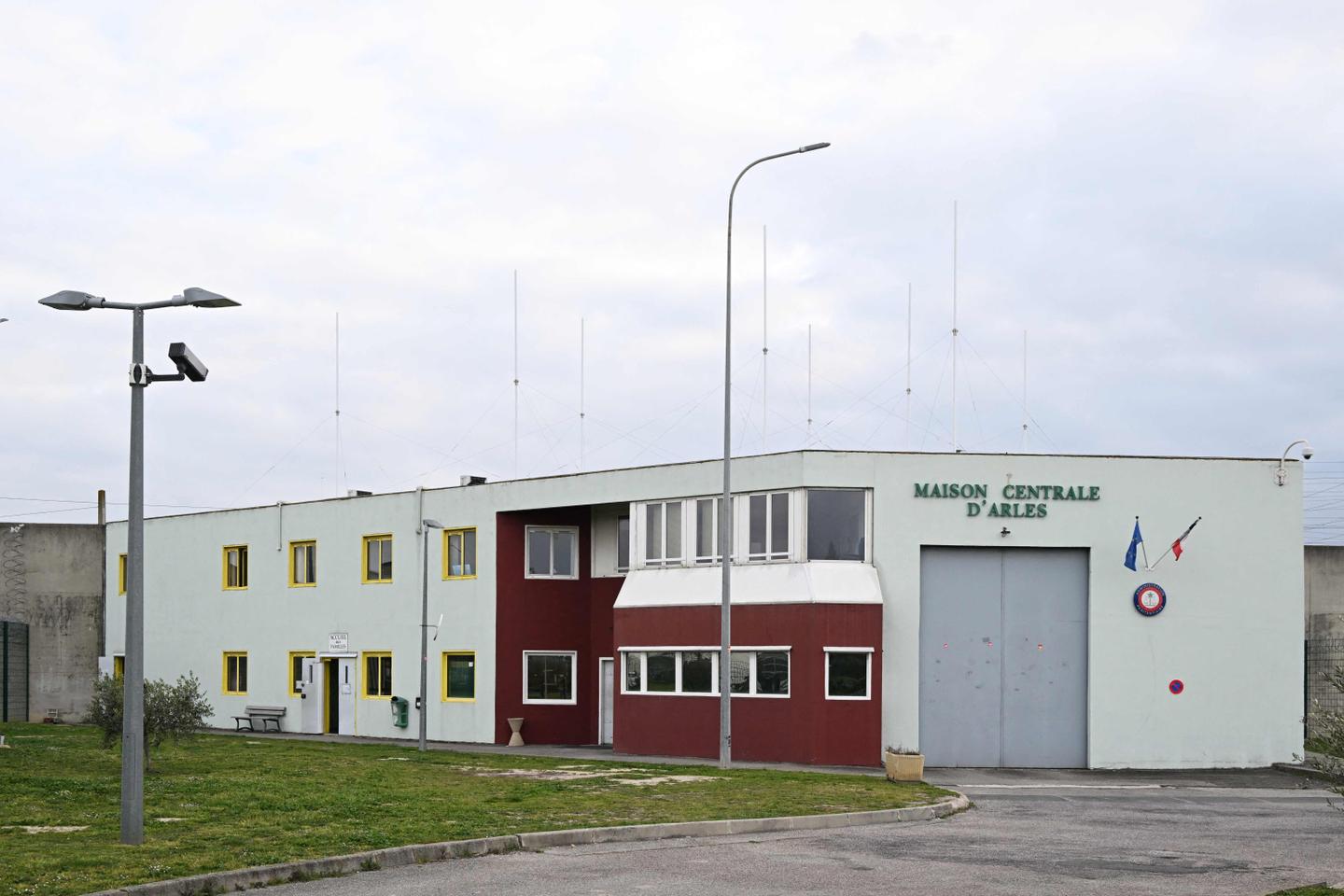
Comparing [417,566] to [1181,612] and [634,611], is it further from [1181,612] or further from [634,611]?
[1181,612]

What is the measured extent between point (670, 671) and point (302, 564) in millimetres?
15365

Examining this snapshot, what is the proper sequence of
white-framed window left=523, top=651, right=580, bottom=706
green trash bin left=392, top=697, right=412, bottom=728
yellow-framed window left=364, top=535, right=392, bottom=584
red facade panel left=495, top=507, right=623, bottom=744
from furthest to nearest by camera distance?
yellow-framed window left=364, top=535, right=392, bottom=584
green trash bin left=392, top=697, right=412, bottom=728
white-framed window left=523, top=651, right=580, bottom=706
red facade panel left=495, top=507, right=623, bottom=744

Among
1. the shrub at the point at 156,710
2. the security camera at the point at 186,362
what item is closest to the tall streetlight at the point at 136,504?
the security camera at the point at 186,362

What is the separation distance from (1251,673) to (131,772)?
2458 cm

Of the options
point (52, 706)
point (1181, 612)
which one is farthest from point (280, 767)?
point (52, 706)

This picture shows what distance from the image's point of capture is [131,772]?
1598 cm

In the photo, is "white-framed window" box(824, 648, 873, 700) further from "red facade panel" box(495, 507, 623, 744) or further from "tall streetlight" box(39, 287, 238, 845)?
"tall streetlight" box(39, 287, 238, 845)

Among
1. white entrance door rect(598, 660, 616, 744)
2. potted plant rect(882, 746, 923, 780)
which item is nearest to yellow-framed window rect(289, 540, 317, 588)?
white entrance door rect(598, 660, 616, 744)

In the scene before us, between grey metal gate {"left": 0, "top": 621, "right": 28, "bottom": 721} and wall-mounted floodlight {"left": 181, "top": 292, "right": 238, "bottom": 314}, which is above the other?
wall-mounted floodlight {"left": 181, "top": 292, "right": 238, "bottom": 314}

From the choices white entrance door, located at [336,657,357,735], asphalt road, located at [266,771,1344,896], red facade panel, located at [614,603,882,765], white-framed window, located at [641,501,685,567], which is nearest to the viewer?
asphalt road, located at [266,771,1344,896]

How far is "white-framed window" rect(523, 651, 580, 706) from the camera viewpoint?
4059 centimetres

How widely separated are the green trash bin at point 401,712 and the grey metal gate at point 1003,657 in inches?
596

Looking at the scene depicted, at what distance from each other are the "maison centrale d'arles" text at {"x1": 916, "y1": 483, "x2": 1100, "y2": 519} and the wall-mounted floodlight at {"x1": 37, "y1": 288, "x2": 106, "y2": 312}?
802 inches

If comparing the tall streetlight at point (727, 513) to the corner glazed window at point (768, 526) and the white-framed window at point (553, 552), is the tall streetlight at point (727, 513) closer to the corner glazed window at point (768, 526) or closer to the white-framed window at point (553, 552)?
the corner glazed window at point (768, 526)
